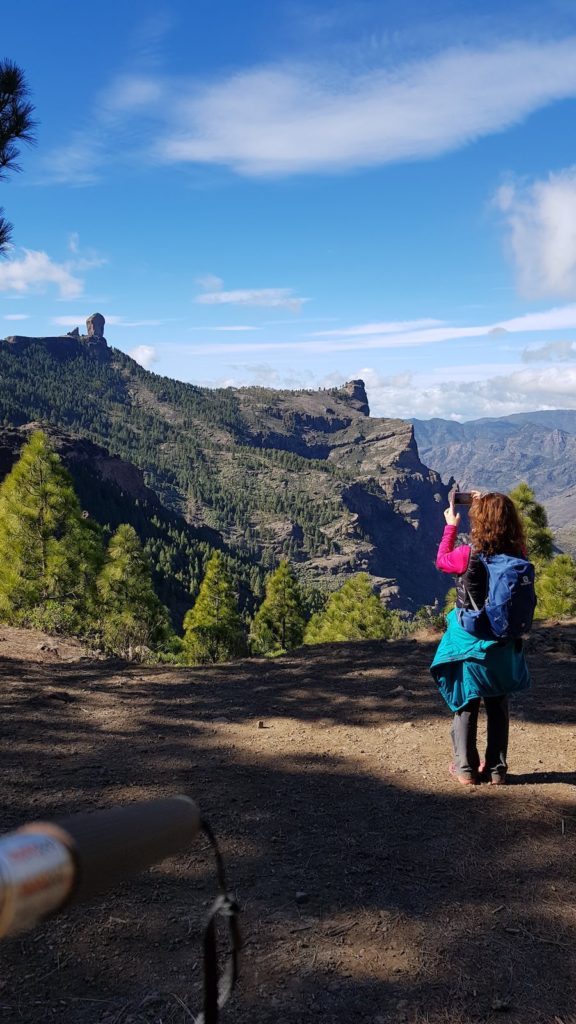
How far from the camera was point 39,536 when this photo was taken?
19156 mm

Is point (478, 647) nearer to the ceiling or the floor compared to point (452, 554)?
nearer to the floor

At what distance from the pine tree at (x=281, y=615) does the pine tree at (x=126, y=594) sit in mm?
14352

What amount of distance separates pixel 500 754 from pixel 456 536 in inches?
80.1

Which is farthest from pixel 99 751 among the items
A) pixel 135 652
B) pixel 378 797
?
pixel 135 652

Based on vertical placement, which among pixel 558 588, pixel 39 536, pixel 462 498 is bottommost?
pixel 558 588

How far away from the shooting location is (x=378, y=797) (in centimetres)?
541

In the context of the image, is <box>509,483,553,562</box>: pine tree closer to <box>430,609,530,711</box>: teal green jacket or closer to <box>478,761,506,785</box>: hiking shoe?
<box>478,761,506,785</box>: hiking shoe

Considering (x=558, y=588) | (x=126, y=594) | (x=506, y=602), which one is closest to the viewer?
(x=506, y=602)

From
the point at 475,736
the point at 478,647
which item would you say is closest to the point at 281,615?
the point at 475,736

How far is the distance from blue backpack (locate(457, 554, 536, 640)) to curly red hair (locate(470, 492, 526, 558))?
0.27 feet

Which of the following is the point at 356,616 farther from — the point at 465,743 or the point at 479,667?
the point at 479,667

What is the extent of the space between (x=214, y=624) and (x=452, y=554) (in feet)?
95.7

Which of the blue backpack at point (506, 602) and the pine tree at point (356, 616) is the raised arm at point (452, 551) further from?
the pine tree at point (356, 616)

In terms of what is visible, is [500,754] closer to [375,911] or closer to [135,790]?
[375,911]
